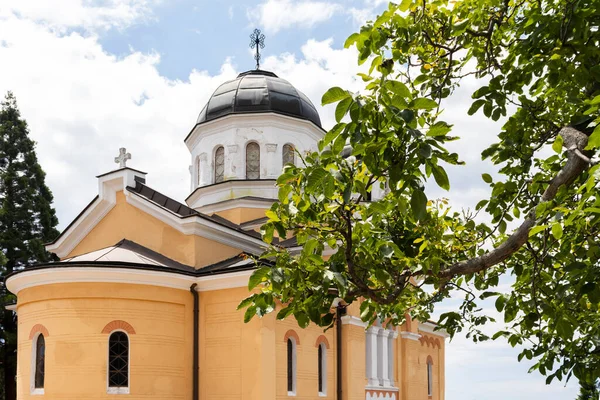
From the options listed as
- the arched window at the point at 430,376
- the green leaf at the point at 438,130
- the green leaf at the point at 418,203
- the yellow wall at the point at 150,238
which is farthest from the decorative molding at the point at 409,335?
the green leaf at the point at 438,130

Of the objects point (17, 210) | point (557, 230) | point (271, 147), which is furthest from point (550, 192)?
point (17, 210)

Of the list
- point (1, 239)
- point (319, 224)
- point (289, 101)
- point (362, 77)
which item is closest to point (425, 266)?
point (319, 224)

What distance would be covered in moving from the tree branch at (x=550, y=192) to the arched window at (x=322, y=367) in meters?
10.8

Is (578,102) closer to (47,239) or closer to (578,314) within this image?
(578,314)

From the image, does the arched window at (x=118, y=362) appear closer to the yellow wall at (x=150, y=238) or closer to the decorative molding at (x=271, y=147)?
the yellow wall at (x=150, y=238)

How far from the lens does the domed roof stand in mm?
19047

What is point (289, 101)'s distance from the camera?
19312mm

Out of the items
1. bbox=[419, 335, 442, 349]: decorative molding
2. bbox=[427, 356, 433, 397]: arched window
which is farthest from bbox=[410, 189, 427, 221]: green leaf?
bbox=[427, 356, 433, 397]: arched window

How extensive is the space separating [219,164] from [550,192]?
14865 millimetres

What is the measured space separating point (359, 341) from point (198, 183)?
20.9ft

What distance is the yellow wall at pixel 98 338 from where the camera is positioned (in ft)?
42.5

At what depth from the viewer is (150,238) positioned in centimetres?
1575

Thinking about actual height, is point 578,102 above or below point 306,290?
above

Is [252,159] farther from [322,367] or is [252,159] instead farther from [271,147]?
[322,367]
